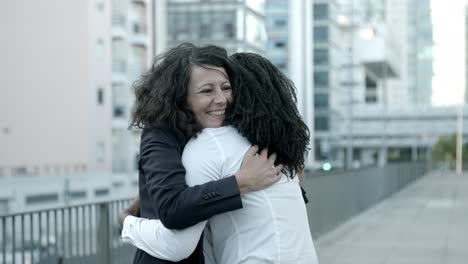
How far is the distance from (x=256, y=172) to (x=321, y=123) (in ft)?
311

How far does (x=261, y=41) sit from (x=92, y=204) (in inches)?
1510

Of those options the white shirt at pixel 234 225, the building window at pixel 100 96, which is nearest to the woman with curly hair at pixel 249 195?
the white shirt at pixel 234 225

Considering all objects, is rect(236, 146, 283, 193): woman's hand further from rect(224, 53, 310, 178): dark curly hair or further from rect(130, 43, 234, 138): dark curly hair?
rect(130, 43, 234, 138): dark curly hair

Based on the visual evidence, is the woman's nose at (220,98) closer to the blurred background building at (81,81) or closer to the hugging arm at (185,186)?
the hugging arm at (185,186)

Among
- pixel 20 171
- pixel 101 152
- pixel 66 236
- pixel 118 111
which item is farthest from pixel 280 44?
pixel 66 236

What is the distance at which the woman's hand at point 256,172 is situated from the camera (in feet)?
7.33

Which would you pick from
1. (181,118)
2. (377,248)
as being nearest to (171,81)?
(181,118)

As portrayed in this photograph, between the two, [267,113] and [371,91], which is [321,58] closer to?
[371,91]

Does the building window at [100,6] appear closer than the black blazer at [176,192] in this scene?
No

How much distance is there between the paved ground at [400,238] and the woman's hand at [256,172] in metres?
8.39

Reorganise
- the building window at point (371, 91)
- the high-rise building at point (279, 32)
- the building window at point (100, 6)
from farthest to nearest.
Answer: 1. the building window at point (371, 91)
2. the high-rise building at point (279, 32)
3. the building window at point (100, 6)

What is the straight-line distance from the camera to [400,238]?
13656 millimetres

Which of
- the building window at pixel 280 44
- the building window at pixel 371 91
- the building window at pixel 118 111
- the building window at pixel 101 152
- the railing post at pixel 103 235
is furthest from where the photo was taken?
the building window at pixel 371 91

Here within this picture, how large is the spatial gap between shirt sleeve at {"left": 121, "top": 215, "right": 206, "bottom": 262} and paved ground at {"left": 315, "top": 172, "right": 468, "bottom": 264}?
843 cm
